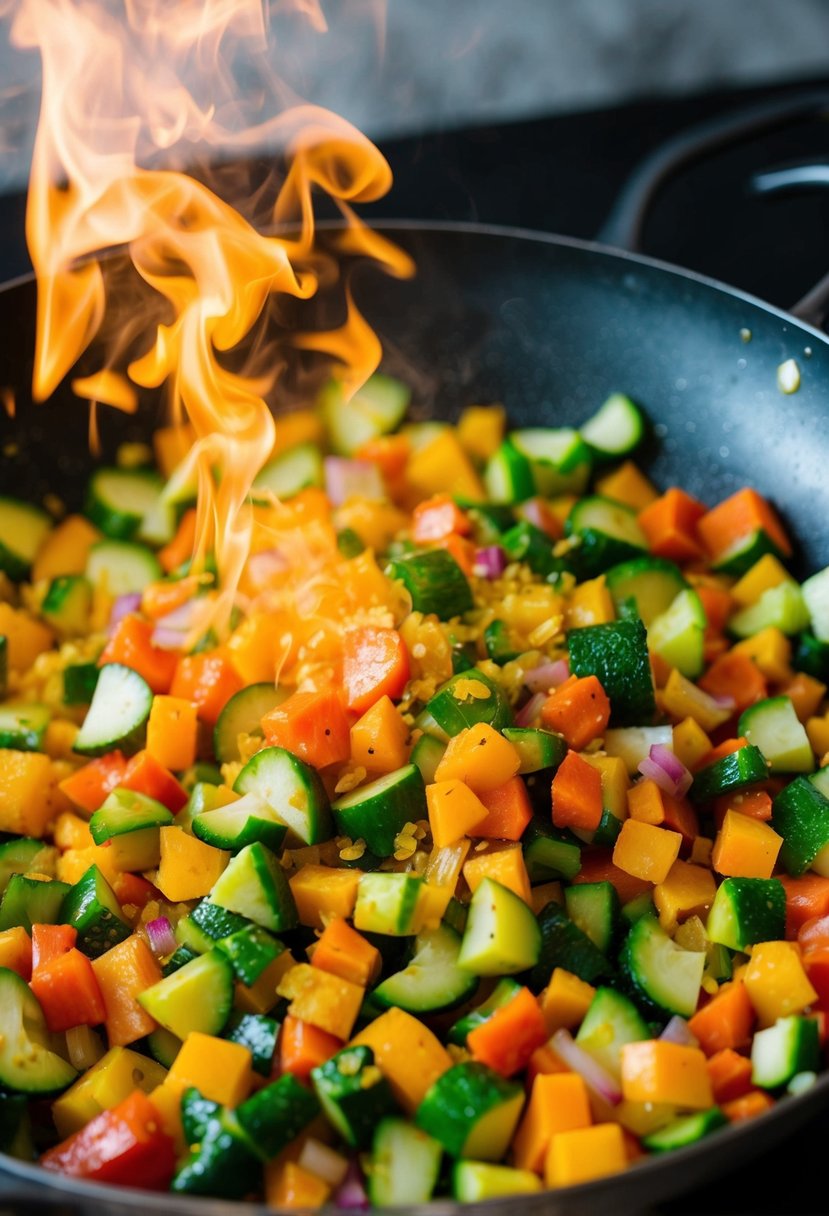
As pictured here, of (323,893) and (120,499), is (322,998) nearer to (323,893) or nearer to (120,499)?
(323,893)

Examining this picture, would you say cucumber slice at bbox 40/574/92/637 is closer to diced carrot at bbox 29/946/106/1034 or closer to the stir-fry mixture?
the stir-fry mixture

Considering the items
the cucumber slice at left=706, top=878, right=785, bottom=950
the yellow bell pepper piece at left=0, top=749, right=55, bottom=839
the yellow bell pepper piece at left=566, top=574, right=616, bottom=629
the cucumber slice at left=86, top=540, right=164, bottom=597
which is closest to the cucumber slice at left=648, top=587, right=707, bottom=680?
the yellow bell pepper piece at left=566, top=574, right=616, bottom=629

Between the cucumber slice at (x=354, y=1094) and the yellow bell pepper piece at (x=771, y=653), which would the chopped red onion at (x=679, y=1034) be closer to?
the cucumber slice at (x=354, y=1094)

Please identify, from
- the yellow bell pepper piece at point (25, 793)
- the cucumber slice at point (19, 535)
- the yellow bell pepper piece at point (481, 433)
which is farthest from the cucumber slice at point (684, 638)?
the cucumber slice at point (19, 535)

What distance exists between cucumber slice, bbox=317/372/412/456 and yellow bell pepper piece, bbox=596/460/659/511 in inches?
26.1

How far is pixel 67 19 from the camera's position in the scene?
317 centimetres

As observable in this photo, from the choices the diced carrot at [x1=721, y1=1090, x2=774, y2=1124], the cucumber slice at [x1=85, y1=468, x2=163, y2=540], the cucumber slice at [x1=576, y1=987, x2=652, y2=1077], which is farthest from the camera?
the cucumber slice at [x1=85, y1=468, x2=163, y2=540]

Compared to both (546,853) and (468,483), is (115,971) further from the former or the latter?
(468,483)

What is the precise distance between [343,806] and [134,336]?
1.65 meters

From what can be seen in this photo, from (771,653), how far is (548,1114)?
55.1 inches

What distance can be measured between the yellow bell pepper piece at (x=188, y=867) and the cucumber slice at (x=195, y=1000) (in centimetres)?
24

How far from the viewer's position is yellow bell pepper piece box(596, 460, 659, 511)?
3465 millimetres

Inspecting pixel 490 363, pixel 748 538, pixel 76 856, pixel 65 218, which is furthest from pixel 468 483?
pixel 76 856

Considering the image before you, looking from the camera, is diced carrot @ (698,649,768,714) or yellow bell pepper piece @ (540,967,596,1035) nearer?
yellow bell pepper piece @ (540,967,596,1035)
